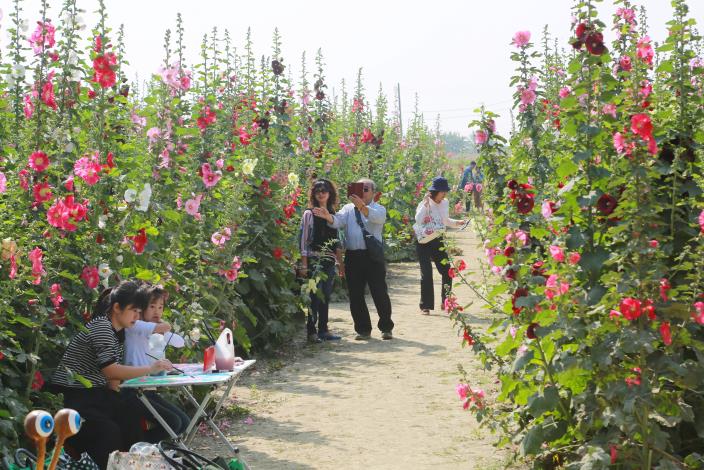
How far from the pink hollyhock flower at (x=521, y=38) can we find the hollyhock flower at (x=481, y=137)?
66 centimetres

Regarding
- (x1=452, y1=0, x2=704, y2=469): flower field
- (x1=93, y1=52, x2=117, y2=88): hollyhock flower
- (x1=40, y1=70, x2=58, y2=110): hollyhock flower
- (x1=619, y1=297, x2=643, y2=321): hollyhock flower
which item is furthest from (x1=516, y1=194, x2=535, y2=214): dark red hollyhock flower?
(x1=40, y1=70, x2=58, y2=110): hollyhock flower

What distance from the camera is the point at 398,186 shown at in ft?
54.7

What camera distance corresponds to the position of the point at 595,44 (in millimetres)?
4617

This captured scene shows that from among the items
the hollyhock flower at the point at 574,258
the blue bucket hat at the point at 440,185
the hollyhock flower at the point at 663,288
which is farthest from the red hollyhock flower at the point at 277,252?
the hollyhock flower at the point at 663,288

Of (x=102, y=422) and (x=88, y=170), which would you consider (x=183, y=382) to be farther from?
(x=88, y=170)

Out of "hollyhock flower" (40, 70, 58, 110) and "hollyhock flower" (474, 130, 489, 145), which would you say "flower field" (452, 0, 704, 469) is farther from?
"hollyhock flower" (40, 70, 58, 110)

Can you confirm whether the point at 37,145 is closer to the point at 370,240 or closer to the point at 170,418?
the point at 170,418

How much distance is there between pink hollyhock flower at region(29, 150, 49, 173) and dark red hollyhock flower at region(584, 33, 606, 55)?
9.90 feet

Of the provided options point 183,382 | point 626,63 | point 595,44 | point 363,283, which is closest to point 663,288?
point 595,44

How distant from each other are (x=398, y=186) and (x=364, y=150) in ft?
3.30

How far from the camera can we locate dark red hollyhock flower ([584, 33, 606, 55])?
4.61 meters

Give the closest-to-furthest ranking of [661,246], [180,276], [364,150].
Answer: [661,246]
[180,276]
[364,150]

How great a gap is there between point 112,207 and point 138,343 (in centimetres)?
102

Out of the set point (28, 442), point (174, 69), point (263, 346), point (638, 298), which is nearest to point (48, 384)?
point (28, 442)
